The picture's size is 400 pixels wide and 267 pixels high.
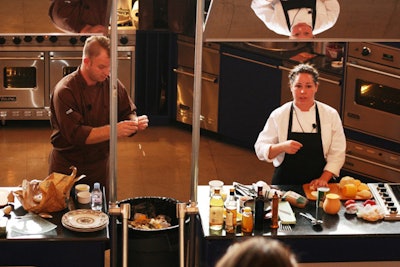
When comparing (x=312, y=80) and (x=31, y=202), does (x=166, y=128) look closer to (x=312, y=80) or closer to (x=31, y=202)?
(x=312, y=80)

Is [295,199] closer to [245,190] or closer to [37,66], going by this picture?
[245,190]

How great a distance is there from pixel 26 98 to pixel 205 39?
4701 millimetres

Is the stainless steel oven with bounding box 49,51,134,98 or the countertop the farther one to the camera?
the stainless steel oven with bounding box 49,51,134,98

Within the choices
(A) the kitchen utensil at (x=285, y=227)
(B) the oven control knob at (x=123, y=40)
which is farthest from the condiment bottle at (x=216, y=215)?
(B) the oven control knob at (x=123, y=40)

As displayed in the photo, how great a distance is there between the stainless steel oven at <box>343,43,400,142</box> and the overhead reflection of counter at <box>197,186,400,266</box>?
256 centimetres

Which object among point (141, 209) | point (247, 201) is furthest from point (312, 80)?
point (141, 209)

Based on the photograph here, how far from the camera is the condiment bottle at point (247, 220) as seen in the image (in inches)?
203

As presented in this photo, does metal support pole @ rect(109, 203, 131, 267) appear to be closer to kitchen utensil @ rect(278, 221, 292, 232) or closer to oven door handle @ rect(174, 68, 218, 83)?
kitchen utensil @ rect(278, 221, 292, 232)

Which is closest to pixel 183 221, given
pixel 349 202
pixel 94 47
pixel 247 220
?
pixel 247 220

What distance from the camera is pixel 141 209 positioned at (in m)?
5.53

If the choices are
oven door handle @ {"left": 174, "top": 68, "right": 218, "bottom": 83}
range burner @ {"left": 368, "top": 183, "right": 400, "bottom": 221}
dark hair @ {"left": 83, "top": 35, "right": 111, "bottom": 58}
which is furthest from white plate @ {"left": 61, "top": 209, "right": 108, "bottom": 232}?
oven door handle @ {"left": 174, "top": 68, "right": 218, "bottom": 83}

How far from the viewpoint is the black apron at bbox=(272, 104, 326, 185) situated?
6.12 metres

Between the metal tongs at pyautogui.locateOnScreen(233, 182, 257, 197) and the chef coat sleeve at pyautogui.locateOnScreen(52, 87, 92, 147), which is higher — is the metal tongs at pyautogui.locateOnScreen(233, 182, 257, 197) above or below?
below

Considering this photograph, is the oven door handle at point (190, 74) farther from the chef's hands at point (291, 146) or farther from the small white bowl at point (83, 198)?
the small white bowl at point (83, 198)
